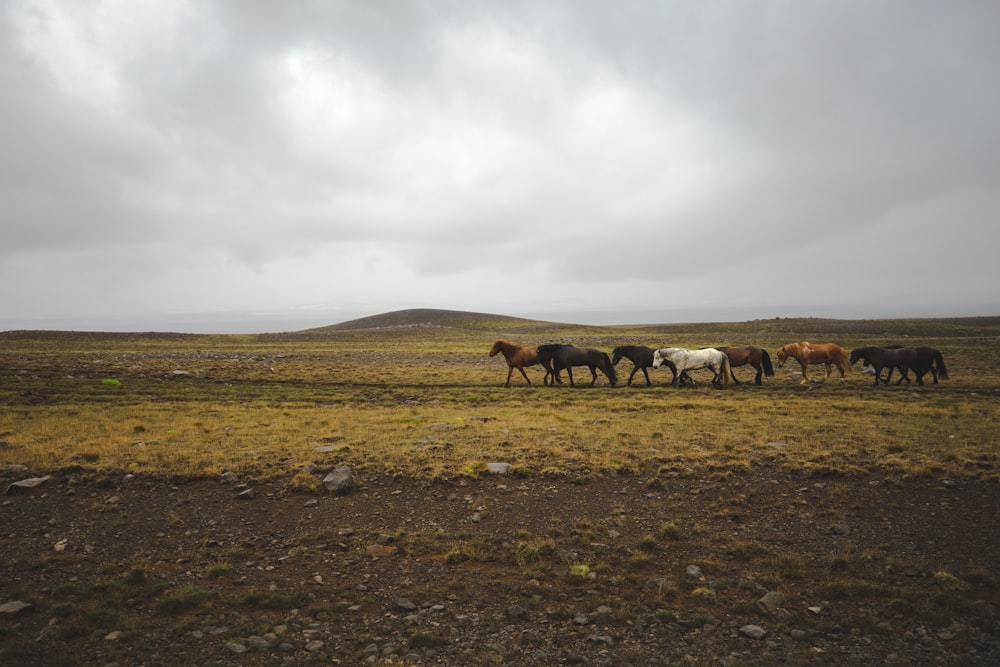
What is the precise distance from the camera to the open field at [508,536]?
5148mm

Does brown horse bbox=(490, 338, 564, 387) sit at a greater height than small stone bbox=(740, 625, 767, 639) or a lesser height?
greater

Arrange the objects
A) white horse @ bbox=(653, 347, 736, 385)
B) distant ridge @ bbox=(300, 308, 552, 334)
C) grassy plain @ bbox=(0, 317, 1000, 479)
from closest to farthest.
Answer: grassy plain @ bbox=(0, 317, 1000, 479)
white horse @ bbox=(653, 347, 736, 385)
distant ridge @ bbox=(300, 308, 552, 334)

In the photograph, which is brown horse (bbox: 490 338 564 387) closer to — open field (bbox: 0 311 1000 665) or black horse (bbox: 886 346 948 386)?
open field (bbox: 0 311 1000 665)

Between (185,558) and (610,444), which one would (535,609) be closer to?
(185,558)

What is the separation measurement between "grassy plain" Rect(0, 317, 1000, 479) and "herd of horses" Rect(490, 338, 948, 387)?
909 millimetres

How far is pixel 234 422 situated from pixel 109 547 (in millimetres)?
8009

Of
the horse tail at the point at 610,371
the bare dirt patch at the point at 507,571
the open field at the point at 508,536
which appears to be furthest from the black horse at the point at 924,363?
the bare dirt patch at the point at 507,571

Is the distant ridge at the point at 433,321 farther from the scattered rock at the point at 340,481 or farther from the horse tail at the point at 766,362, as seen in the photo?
the scattered rock at the point at 340,481

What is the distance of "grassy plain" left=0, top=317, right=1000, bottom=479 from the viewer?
10.5 meters

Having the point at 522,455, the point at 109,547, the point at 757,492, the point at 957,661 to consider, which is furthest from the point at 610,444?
the point at 109,547

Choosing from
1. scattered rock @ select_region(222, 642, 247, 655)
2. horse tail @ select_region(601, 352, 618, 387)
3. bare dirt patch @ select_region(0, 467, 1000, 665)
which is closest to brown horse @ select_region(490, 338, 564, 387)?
horse tail @ select_region(601, 352, 618, 387)

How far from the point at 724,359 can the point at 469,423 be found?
13679 mm

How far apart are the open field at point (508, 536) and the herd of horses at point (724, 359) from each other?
19.6 feet

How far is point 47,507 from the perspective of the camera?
8773 mm
